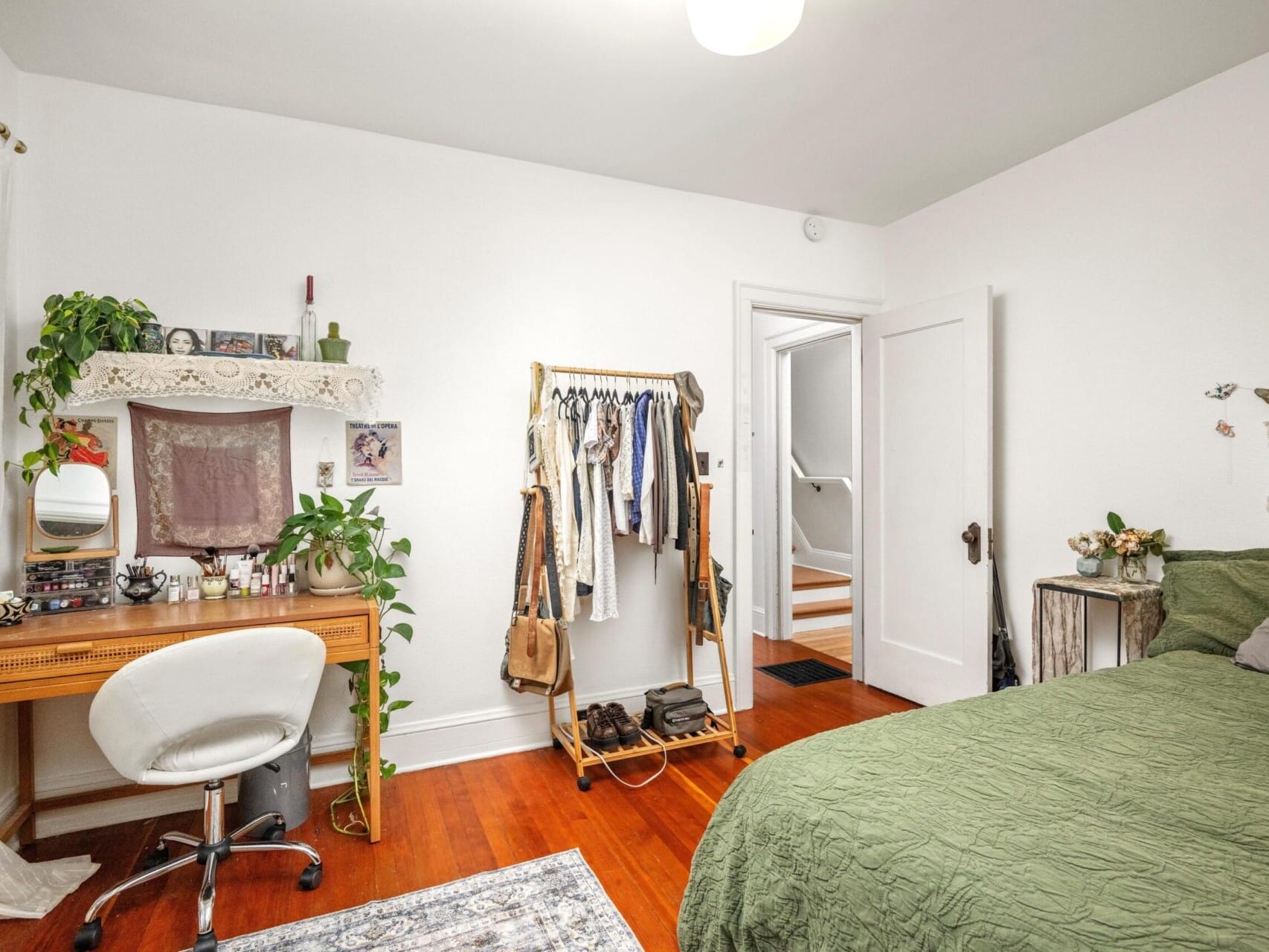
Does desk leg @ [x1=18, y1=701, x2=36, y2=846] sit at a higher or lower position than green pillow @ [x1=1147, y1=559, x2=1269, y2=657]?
lower

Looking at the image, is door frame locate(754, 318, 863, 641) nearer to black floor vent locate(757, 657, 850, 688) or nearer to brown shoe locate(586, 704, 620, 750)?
black floor vent locate(757, 657, 850, 688)

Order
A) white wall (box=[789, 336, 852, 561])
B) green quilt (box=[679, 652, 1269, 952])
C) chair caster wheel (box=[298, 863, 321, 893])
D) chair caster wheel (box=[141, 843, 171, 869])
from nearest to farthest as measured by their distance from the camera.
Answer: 1. green quilt (box=[679, 652, 1269, 952])
2. chair caster wheel (box=[298, 863, 321, 893])
3. chair caster wheel (box=[141, 843, 171, 869])
4. white wall (box=[789, 336, 852, 561])

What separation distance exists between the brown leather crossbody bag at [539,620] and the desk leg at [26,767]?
1.64 meters

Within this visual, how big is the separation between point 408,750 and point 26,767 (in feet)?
4.18

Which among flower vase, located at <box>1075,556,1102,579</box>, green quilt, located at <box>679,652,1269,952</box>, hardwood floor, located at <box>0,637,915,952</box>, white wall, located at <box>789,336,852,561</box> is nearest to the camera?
green quilt, located at <box>679,652,1269,952</box>

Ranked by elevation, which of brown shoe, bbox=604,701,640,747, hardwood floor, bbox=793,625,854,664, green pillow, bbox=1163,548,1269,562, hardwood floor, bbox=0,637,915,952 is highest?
green pillow, bbox=1163,548,1269,562

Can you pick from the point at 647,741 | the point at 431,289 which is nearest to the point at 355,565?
the point at 431,289

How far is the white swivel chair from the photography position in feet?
5.74

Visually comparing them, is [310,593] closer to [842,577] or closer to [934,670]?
[934,670]

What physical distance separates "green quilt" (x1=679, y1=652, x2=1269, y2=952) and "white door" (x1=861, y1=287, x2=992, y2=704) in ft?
5.31

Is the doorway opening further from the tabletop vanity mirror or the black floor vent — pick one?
the tabletop vanity mirror

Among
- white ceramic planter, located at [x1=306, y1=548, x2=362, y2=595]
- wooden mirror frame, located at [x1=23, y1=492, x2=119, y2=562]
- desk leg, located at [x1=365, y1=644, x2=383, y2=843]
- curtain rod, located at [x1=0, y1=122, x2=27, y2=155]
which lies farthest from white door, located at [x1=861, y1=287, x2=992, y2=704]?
curtain rod, located at [x1=0, y1=122, x2=27, y2=155]

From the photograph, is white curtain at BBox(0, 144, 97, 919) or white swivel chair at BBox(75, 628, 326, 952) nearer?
white swivel chair at BBox(75, 628, 326, 952)

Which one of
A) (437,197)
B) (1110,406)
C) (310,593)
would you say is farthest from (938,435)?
(310,593)
